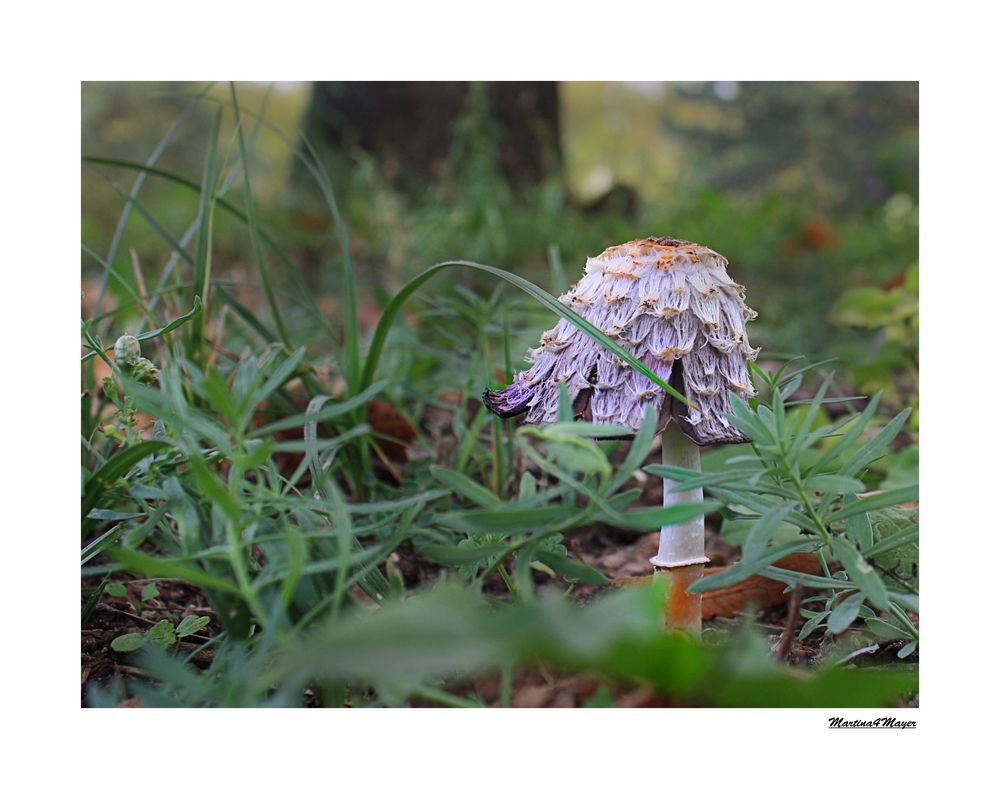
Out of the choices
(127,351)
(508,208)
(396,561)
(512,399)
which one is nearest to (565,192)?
(508,208)

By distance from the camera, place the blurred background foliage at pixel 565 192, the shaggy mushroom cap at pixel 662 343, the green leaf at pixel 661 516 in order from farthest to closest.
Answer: the blurred background foliage at pixel 565 192 < the shaggy mushroom cap at pixel 662 343 < the green leaf at pixel 661 516

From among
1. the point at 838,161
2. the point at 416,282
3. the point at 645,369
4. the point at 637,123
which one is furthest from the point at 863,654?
the point at 637,123

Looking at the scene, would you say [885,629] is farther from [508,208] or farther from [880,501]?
[508,208]

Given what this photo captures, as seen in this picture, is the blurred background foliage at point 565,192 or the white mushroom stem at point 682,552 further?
the blurred background foliage at point 565,192

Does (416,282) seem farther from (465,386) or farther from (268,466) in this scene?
(465,386)

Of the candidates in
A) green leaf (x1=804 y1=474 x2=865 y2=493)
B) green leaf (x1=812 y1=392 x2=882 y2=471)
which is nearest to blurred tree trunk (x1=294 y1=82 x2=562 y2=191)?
green leaf (x1=812 y1=392 x2=882 y2=471)

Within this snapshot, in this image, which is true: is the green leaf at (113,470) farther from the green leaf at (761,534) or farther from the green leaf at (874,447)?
the green leaf at (874,447)

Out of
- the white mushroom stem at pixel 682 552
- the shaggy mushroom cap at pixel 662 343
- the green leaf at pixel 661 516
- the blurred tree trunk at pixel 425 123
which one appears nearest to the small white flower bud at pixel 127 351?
the shaggy mushroom cap at pixel 662 343
